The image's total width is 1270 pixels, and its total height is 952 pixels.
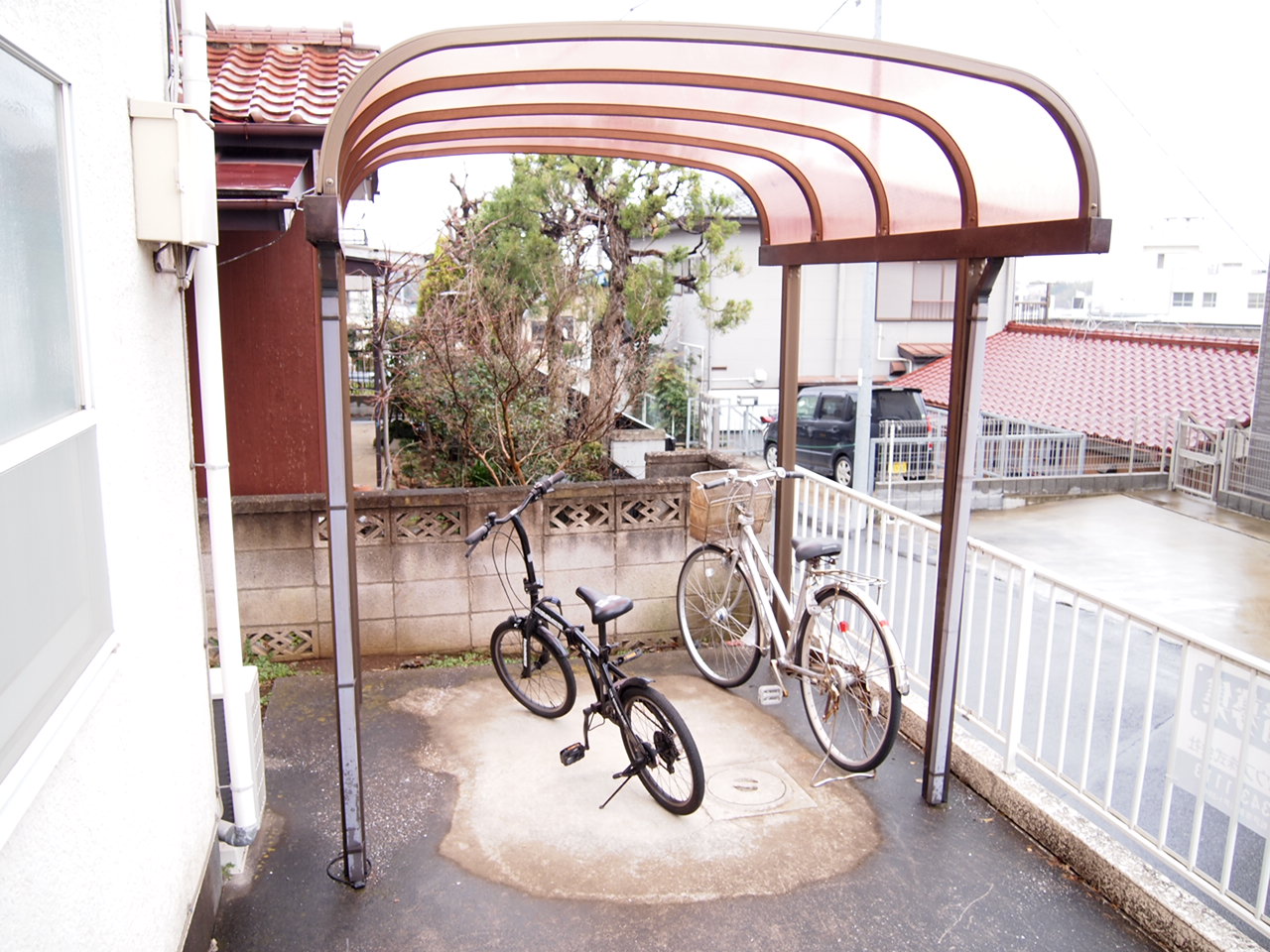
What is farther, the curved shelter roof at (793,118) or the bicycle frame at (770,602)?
the bicycle frame at (770,602)

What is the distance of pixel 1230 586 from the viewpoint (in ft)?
33.1

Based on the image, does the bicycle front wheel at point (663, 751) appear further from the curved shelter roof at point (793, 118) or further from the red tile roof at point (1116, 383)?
the red tile roof at point (1116, 383)

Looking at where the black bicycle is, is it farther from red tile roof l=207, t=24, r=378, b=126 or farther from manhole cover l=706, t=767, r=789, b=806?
red tile roof l=207, t=24, r=378, b=126

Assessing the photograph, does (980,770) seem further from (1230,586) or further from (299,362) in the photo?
(1230,586)

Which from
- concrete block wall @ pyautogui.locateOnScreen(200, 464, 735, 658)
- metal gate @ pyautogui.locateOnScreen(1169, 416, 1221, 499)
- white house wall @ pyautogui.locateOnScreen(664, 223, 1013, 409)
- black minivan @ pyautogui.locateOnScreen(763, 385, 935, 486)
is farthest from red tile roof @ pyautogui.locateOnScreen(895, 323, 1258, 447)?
concrete block wall @ pyautogui.locateOnScreen(200, 464, 735, 658)

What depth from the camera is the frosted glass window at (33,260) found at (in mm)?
1711

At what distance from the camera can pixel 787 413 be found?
211 inches

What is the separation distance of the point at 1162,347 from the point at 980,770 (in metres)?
15.7

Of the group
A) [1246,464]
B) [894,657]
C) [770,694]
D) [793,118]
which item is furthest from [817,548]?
[1246,464]

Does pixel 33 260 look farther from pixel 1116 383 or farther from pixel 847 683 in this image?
pixel 1116 383

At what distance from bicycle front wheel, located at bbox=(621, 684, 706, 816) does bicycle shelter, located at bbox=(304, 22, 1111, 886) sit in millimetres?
1045

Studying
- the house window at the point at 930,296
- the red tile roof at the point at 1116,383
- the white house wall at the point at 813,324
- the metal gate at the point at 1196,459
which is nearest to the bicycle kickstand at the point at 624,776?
the red tile roof at the point at 1116,383

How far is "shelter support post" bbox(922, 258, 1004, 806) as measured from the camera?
367 cm

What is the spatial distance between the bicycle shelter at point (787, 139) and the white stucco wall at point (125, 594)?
0.49 metres
